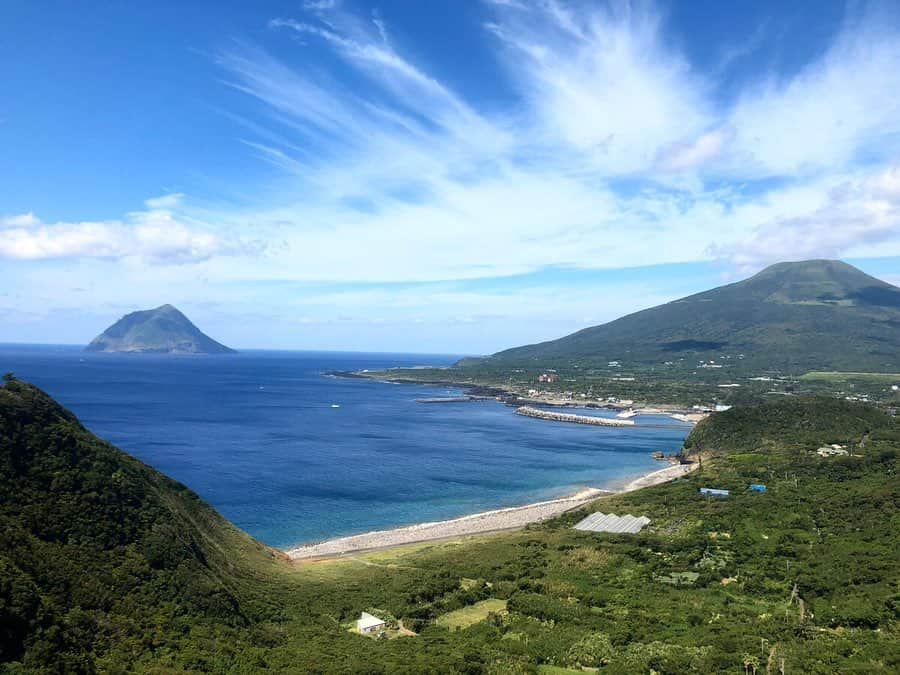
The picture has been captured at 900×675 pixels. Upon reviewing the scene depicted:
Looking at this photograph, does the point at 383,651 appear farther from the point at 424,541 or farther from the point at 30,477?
the point at 424,541

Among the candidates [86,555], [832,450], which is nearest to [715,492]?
[832,450]

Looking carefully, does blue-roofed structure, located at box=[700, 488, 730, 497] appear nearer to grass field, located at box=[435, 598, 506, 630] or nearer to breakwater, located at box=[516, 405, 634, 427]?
grass field, located at box=[435, 598, 506, 630]

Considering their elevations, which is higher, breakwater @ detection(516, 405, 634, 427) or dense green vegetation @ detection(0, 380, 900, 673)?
dense green vegetation @ detection(0, 380, 900, 673)

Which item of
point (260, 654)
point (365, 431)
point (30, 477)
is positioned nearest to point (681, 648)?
point (260, 654)

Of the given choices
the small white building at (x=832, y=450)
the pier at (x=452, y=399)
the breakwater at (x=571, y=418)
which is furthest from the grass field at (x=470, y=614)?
the pier at (x=452, y=399)

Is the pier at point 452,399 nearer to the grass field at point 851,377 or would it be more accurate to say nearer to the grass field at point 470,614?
the grass field at point 851,377

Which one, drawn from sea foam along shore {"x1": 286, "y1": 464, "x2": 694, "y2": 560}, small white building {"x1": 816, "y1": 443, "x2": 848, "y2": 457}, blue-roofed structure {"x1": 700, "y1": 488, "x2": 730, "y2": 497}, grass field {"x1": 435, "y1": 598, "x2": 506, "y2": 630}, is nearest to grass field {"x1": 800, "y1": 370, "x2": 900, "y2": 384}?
small white building {"x1": 816, "y1": 443, "x2": 848, "y2": 457}
